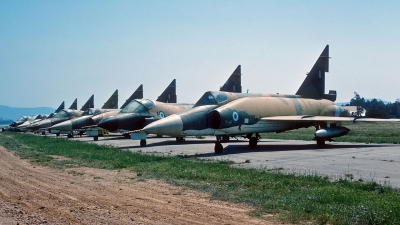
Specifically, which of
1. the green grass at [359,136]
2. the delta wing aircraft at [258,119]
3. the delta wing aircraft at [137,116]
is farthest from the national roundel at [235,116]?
the delta wing aircraft at [137,116]

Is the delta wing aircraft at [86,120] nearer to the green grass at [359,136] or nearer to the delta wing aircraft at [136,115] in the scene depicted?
the delta wing aircraft at [136,115]

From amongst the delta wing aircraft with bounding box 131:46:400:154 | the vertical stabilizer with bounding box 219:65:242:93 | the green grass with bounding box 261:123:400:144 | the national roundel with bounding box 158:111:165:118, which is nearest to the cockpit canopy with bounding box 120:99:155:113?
the national roundel with bounding box 158:111:165:118

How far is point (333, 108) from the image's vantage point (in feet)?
76.7

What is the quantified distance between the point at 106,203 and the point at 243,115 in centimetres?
1159

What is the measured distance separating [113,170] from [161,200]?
17.0 ft

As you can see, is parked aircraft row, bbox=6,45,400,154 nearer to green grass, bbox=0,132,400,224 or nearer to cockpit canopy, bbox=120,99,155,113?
cockpit canopy, bbox=120,99,155,113

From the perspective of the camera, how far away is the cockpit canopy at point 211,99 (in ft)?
60.9

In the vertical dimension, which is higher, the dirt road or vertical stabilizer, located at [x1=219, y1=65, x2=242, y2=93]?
vertical stabilizer, located at [x1=219, y1=65, x2=242, y2=93]

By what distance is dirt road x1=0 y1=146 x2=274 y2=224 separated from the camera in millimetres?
6176

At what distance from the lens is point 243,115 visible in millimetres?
18266

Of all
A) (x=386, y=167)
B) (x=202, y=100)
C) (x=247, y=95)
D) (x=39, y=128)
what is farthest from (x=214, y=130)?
(x=39, y=128)

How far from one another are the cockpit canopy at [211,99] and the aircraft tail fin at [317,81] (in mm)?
7045

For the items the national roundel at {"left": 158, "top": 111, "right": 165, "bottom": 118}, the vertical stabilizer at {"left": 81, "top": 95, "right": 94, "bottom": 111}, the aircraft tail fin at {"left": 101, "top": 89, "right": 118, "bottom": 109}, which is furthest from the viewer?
the vertical stabilizer at {"left": 81, "top": 95, "right": 94, "bottom": 111}

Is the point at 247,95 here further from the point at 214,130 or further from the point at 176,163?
the point at 176,163
